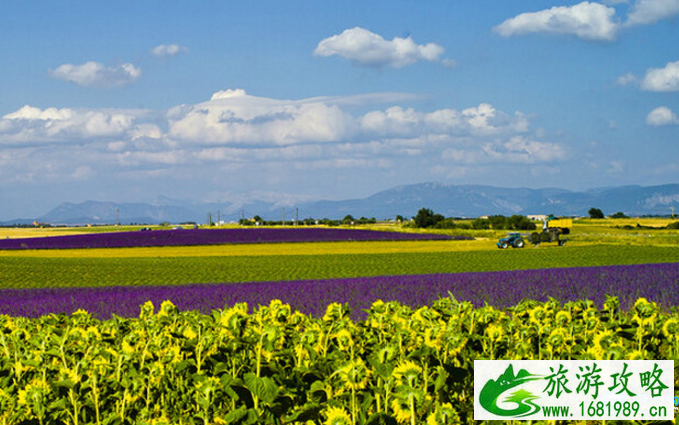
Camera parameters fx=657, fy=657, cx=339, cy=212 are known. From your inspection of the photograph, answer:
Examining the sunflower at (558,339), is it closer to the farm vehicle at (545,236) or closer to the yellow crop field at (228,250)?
the yellow crop field at (228,250)

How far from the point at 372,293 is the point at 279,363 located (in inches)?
425

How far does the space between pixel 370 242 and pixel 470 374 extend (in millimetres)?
57484

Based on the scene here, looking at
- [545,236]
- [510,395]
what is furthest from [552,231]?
[510,395]

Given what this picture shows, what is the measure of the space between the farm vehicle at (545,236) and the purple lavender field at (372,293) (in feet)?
101

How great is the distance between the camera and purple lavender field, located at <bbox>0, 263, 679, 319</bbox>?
14156mm

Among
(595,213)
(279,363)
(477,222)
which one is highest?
(595,213)

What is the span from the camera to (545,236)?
168ft

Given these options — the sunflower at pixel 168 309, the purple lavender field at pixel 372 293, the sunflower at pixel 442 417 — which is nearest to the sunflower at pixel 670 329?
the sunflower at pixel 442 417

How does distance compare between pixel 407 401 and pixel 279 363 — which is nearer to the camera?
pixel 407 401

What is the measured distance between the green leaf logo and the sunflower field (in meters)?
0.23

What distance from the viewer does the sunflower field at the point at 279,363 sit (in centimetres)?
406

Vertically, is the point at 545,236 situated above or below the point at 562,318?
below

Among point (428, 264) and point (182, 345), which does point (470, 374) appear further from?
point (428, 264)

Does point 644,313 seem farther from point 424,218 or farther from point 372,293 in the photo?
point 424,218
